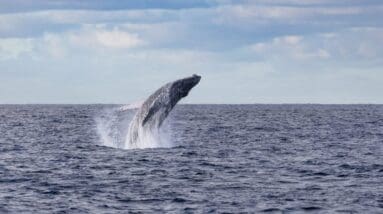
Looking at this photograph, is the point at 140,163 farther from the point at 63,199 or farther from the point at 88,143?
the point at 88,143

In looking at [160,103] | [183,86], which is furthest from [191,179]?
[160,103]

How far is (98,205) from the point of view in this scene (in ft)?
87.1

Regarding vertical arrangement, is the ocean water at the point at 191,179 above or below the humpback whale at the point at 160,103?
below

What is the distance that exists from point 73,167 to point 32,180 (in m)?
5.03

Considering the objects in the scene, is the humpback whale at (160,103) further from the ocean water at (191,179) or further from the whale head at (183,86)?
the ocean water at (191,179)

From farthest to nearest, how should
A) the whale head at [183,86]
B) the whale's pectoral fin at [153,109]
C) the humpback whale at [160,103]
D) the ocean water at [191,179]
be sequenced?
1. the whale's pectoral fin at [153,109]
2. the humpback whale at [160,103]
3. the whale head at [183,86]
4. the ocean water at [191,179]

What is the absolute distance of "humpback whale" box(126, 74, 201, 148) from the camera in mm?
35594

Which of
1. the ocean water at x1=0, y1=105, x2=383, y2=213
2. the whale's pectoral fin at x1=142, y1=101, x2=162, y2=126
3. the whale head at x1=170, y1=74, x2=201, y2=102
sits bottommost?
the ocean water at x1=0, y1=105, x2=383, y2=213

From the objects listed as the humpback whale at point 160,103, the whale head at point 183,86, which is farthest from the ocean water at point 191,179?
the whale head at point 183,86

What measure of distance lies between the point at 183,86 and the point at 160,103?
64.3 inches

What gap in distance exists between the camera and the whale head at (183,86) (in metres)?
35.2

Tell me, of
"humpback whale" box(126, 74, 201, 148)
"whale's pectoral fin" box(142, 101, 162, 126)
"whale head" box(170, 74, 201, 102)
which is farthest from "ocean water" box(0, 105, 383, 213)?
"whale head" box(170, 74, 201, 102)

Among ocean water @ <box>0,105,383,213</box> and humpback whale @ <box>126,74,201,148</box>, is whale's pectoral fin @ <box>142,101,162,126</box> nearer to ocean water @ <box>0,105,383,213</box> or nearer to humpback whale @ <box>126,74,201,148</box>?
humpback whale @ <box>126,74,201,148</box>

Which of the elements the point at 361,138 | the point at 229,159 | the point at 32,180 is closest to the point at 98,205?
the point at 32,180
